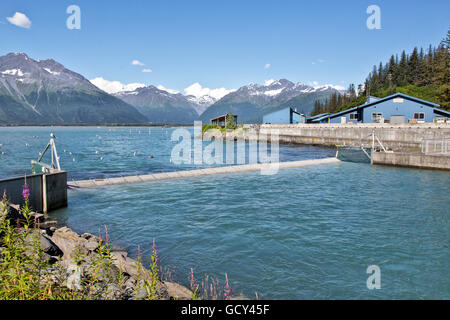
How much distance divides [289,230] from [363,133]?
5643 cm

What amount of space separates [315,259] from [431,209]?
37.1ft

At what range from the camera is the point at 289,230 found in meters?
15.0

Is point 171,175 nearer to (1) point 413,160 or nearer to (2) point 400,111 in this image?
(1) point 413,160

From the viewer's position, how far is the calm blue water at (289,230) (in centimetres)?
1030

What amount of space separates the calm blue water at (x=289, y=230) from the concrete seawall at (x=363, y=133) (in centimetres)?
2628

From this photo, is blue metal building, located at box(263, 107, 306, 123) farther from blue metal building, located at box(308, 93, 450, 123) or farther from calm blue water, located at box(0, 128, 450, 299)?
calm blue water, located at box(0, 128, 450, 299)

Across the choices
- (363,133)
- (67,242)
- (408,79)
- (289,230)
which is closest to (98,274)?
(67,242)

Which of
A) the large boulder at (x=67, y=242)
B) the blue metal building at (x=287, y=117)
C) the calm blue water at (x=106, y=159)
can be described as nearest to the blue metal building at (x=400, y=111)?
the calm blue water at (x=106, y=159)

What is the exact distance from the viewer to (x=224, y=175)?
1196 inches

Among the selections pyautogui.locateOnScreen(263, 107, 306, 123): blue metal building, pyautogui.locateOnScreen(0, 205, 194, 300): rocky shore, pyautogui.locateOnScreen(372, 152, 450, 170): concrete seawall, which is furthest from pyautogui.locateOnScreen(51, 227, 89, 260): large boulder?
pyautogui.locateOnScreen(263, 107, 306, 123): blue metal building

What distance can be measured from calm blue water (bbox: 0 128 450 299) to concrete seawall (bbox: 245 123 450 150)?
26276 mm

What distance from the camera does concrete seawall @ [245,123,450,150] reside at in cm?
5559
